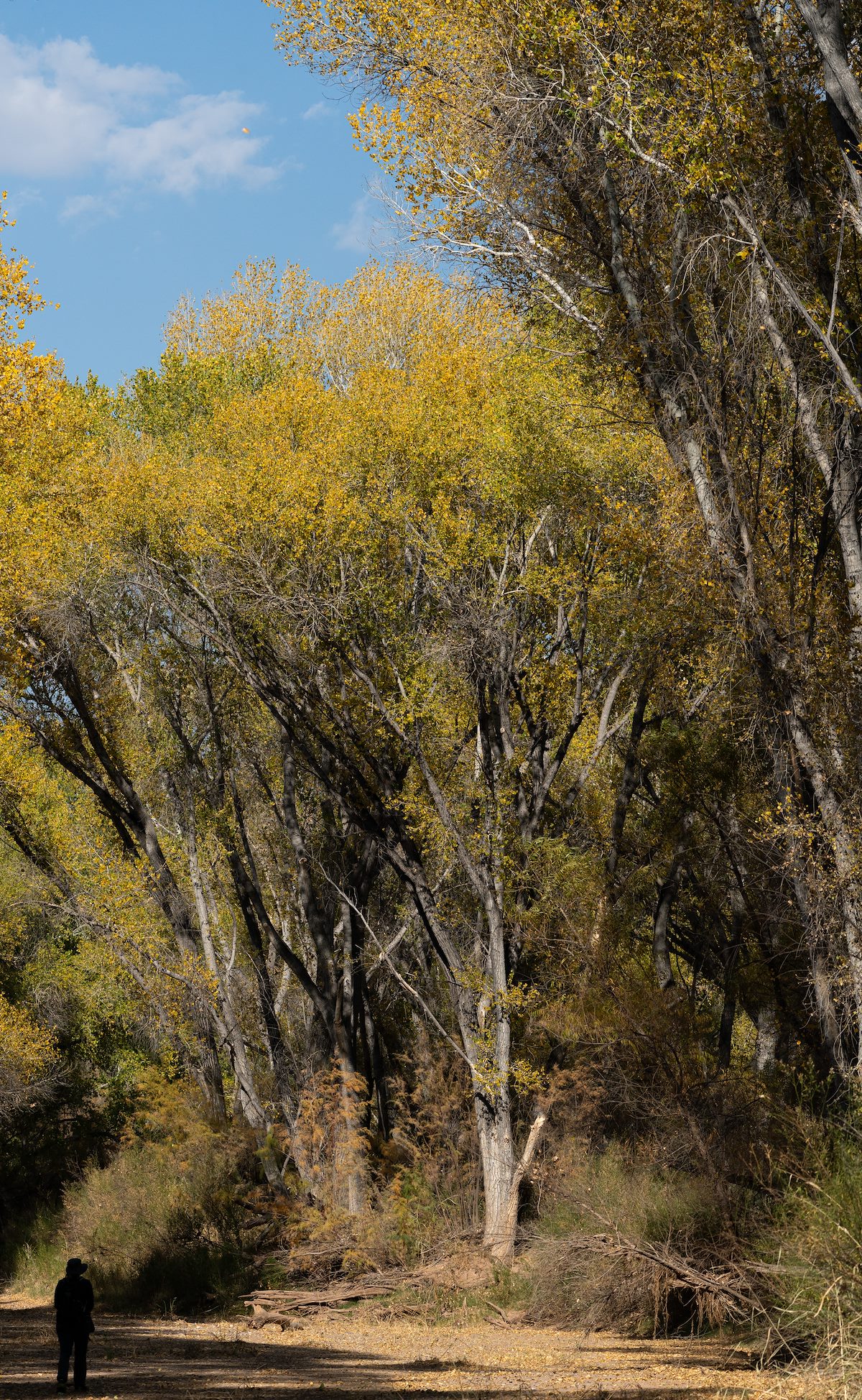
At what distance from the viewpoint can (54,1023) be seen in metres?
28.4

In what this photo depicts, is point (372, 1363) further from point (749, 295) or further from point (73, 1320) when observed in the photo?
point (749, 295)

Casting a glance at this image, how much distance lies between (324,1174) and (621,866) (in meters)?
6.86

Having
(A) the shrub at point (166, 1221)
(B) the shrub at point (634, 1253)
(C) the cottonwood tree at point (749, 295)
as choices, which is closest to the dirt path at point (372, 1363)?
(B) the shrub at point (634, 1253)

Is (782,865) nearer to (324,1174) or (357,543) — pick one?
(357,543)

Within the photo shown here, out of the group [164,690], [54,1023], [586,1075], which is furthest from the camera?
[54,1023]

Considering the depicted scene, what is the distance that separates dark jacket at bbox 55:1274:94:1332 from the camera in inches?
439

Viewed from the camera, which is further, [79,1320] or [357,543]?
[357,543]

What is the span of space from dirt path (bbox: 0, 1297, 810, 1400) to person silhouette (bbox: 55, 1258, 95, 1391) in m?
0.23

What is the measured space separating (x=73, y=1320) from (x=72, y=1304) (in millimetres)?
135

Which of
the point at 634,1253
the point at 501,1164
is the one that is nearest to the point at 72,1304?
the point at 634,1253

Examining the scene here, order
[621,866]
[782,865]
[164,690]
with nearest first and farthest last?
[782,865], [621,866], [164,690]

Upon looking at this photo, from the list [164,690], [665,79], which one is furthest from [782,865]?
[164,690]

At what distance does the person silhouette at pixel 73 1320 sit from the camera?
1112 centimetres

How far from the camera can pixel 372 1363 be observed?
45.1ft
